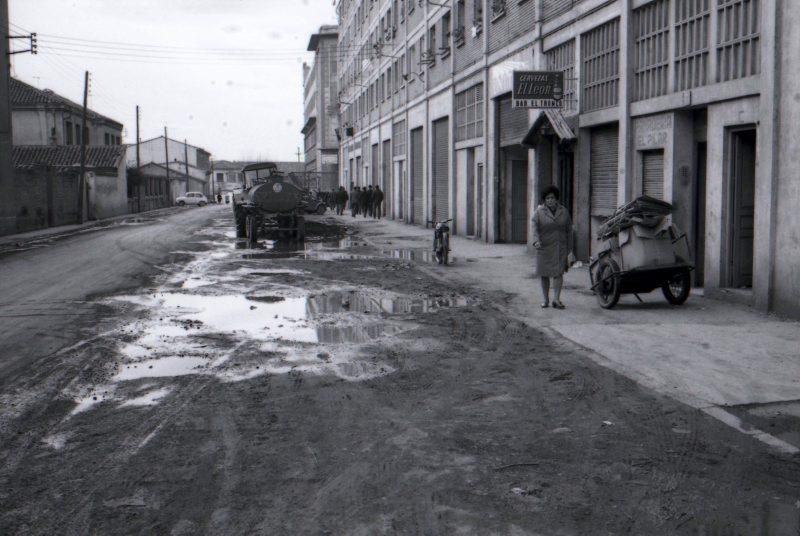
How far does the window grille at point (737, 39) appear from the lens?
11.1 m

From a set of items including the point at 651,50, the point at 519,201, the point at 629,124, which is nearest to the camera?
the point at 651,50

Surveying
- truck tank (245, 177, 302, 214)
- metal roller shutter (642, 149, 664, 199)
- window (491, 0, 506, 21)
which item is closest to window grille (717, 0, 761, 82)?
metal roller shutter (642, 149, 664, 199)

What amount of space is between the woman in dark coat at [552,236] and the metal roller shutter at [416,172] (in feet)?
78.6

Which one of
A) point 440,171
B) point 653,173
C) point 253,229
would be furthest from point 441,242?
point 440,171

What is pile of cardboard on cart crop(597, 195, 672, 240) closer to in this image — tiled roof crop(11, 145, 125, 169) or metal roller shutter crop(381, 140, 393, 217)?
metal roller shutter crop(381, 140, 393, 217)

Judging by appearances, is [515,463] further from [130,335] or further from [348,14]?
[348,14]

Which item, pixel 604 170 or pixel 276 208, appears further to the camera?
pixel 276 208

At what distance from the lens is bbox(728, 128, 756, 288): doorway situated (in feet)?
38.0

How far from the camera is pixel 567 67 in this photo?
18062 mm

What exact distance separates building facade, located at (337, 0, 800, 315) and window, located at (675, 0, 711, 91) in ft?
0.08

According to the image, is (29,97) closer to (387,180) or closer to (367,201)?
(367,201)

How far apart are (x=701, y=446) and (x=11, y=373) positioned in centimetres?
583

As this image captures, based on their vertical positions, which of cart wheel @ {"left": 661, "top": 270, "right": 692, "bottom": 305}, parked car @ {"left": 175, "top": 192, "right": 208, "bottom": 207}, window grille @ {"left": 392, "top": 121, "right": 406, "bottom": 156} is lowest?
cart wheel @ {"left": 661, "top": 270, "right": 692, "bottom": 305}

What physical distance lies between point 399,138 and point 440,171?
Result: 964 centimetres
